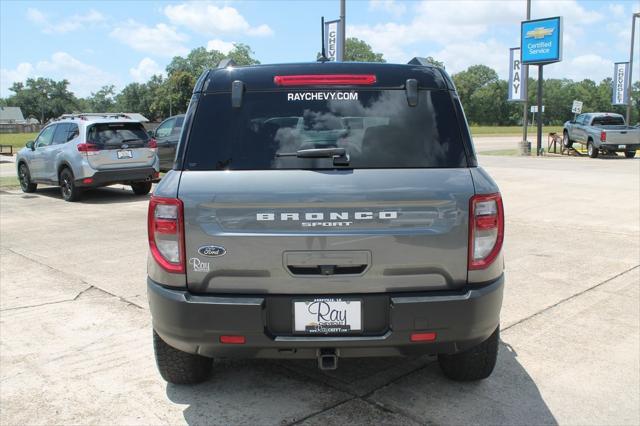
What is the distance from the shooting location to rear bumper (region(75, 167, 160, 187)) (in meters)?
12.1

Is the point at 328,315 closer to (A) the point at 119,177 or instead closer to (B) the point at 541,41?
(A) the point at 119,177

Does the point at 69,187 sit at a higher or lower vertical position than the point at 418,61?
lower

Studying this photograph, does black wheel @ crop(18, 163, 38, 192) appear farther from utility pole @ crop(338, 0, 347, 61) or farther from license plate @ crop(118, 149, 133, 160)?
utility pole @ crop(338, 0, 347, 61)

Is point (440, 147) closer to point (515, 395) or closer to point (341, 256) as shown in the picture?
point (341, 256)

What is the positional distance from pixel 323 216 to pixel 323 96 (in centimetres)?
68

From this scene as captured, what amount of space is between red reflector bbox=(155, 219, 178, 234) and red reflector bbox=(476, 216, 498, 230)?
1506 mm

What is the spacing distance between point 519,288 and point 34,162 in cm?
1208

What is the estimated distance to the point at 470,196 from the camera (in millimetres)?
2838

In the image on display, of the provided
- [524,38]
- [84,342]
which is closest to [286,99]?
[84,342]

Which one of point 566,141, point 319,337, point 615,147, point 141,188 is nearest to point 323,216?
point 319,337

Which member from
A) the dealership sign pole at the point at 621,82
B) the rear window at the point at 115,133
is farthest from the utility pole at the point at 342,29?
the dealership sign pole at the point at 621,82

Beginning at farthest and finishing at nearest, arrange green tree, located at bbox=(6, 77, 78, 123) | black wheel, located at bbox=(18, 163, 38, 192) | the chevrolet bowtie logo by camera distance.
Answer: green tree, located at bbox=(6, 77, 78, 123) → the chevrolet bowtie logo → black wheel, located at bbox=(18, 163, 38, 192)

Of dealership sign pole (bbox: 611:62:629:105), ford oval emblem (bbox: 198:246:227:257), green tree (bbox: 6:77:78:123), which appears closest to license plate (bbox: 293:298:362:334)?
ford oval emblem (bbox: 198:246:227:257)

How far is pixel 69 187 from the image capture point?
12516 mm
